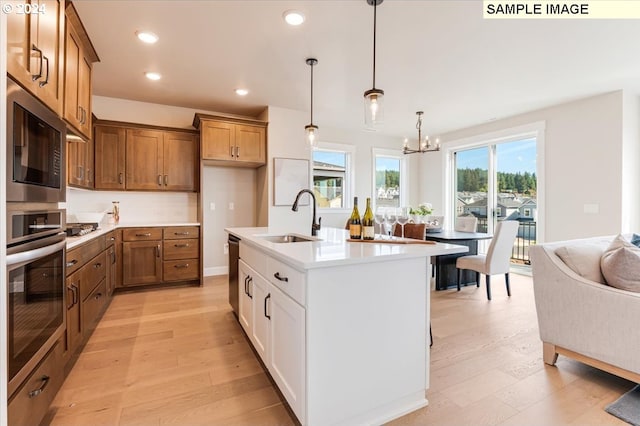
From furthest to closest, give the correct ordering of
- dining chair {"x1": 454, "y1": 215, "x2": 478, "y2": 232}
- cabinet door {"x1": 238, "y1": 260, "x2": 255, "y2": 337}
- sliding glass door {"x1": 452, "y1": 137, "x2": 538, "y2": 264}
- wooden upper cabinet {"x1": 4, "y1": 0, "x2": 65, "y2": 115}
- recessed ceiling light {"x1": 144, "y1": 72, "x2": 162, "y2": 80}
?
1. sliding glass door {"x1": 452, "y1": 137, "x2": 538, "y2": 264}
2. dining chair {"x1": 454, "y1": 215, "x2": 478, "y2": 232}
3. recessed ceiling light {"x1": 144, "y1": 72, "x2": 162, "y2": 80}
4. cabinet door {"x1": 238, "y1": 260, "x2": 255, "y2": 337}
5. wooden upper cabinet {"x1": 4, "y1": 0, "x2": 65, "y2": 115}

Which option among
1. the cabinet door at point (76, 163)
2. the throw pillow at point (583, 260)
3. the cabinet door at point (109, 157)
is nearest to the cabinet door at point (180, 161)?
the cabinet door at point (109, 157)

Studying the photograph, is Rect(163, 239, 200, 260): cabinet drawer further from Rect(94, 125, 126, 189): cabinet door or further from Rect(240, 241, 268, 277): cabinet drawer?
Rect(240, 241, 268, 277): cabinet drawer

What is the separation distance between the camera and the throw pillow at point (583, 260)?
207 cm

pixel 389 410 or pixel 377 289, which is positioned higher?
pixel 377 289

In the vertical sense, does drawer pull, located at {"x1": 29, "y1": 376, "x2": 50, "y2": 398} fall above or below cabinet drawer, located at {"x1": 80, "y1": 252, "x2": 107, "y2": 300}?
below

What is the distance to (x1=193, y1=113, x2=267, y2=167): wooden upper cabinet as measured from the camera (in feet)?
14.0

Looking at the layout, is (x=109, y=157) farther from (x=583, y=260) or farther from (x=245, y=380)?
(x=583, y=260)

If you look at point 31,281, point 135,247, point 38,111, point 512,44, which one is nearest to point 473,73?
point 512,44

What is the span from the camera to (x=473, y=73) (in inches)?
140

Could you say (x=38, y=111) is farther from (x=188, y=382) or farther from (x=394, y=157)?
(x=394, y=157)

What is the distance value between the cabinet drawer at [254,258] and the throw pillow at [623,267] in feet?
6.92

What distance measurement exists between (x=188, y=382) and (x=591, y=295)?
2547 mm

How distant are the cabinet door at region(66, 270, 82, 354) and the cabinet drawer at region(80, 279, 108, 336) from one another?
11 cm

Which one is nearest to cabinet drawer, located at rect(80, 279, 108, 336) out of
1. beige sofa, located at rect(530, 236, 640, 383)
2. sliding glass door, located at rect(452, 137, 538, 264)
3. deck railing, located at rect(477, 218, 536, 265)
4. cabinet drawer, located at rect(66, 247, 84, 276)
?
cabinet drawer, located at rect(66, 247, 84, 276)
